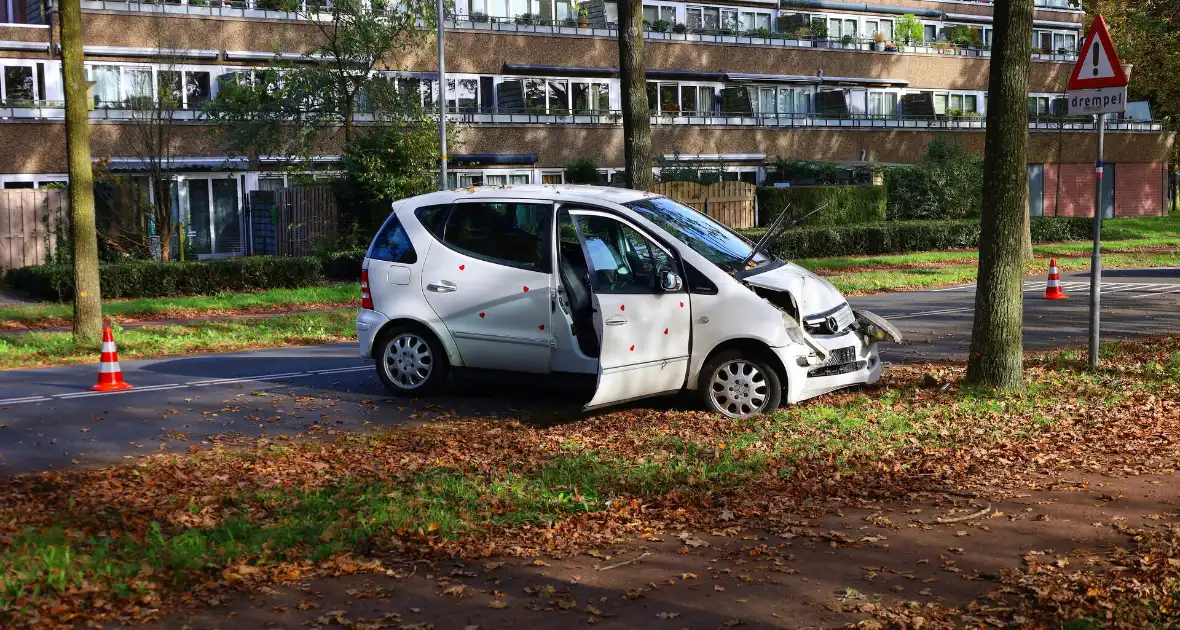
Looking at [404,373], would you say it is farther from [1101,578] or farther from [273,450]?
[1101,578]

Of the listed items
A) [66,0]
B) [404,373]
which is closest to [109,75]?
[66,0]

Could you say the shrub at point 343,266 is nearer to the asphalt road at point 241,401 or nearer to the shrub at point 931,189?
the asphalt road at point 241,401

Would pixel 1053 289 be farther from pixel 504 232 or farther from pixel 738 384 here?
pixel 504 232

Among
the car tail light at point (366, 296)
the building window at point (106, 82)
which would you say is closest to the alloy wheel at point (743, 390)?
the car tail light at point (366, 296)

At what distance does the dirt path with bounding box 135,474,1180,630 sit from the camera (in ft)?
18.5

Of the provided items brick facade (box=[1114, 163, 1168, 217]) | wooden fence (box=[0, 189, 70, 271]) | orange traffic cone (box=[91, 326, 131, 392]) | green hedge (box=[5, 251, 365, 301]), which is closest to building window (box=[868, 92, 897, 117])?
brick facade (box=[1114, 163, 1168, 217])

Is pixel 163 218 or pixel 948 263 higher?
pixel 163 218

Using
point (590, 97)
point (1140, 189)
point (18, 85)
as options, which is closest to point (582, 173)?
point (590, 97)

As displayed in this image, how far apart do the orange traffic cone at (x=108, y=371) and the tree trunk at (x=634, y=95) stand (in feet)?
33.0

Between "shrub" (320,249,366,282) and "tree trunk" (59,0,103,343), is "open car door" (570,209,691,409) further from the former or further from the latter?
"shrub" (320,249,366,282)

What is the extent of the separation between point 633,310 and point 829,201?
27715 millimetres

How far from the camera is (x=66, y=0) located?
49.2ft

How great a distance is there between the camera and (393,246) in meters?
11.5

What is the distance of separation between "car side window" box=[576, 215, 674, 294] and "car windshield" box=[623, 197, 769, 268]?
0.75 ft
